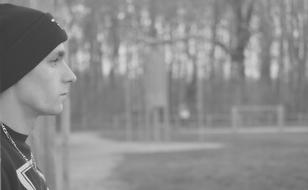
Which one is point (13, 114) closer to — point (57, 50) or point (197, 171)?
point (57, 50)

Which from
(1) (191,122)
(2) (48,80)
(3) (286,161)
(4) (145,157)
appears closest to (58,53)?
(2) (48,80)

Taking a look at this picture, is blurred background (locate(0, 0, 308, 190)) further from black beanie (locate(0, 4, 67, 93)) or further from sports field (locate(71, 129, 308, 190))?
black beanie (locate(0, 4, 67, 93))

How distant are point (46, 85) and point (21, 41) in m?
0.12

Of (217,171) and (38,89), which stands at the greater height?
(38,89)

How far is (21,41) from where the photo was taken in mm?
1486

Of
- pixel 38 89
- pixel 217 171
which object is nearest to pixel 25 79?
pixel 38 89

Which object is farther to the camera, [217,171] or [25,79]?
[217,171]

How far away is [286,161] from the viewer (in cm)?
1092

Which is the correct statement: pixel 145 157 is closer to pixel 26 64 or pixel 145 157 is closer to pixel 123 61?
pixel 26 64

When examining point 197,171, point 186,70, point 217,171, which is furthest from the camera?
point 186,70

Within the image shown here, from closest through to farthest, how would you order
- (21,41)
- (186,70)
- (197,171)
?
(21,41), (197,171), (186,70)

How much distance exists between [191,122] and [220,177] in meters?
20.6

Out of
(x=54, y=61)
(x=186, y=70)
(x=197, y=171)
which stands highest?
(x=186, y=70)

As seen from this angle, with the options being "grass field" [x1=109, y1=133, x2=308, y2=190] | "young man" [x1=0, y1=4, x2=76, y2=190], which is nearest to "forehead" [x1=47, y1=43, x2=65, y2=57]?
"young man" [x1=0, y1=4, x2=76, y2=190]
